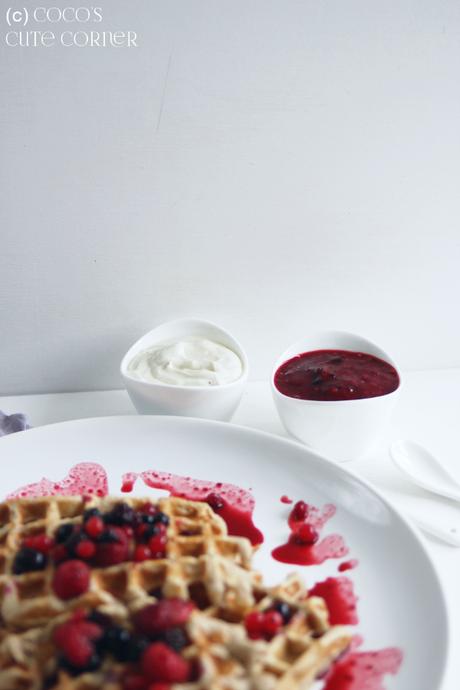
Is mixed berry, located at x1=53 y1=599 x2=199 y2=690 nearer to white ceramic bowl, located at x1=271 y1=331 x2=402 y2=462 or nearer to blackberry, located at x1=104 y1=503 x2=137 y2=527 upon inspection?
blackberry, located at x1=104 y1=503 x2=137 y2=527

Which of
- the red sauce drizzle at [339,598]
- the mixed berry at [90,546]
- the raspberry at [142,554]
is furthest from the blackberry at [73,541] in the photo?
the red sauce drizzle at [339,598]

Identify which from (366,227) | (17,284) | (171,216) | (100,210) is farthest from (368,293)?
(17,284)

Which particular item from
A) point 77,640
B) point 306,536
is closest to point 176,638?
point 77,640

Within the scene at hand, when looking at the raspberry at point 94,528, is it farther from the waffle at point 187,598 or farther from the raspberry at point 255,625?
the raspberry at point 255,625

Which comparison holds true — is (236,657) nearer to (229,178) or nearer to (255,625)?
(255,625)

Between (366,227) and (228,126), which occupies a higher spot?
(228,126)

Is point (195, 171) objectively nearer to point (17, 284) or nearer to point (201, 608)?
point (17, 284)
